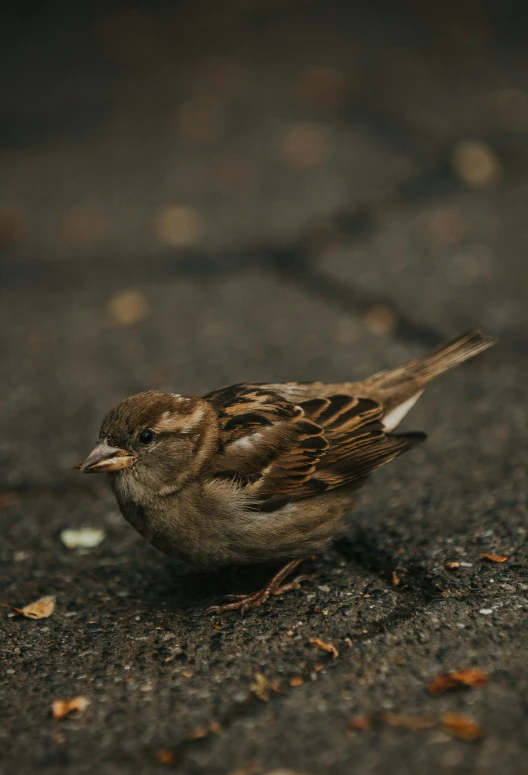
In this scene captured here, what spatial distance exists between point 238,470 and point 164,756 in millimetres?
1177

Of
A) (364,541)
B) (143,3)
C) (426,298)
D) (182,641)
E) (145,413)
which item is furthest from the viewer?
(143,3)

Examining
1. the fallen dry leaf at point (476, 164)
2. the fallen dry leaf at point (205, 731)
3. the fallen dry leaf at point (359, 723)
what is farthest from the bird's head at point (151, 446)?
the fallen dry leaf at point (476, 164)

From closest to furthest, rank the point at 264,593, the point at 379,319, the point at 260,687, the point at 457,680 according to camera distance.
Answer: the point at 457,680, the point at 260,687, the point at 264,593, the point at 379,319

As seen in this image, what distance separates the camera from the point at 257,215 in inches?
274

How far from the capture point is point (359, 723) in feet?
8.86

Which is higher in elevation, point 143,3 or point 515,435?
point 143,3

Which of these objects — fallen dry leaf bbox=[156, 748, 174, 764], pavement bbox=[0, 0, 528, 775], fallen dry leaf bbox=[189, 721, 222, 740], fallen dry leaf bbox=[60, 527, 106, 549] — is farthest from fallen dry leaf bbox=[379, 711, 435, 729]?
fallen dry leaf bbox=[60, 527, 106, 549]

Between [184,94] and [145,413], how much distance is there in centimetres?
584

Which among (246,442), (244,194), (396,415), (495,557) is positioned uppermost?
(244,194)

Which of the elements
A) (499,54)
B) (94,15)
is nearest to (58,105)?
(94,15)

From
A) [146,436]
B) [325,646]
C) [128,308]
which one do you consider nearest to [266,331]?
[128,308]

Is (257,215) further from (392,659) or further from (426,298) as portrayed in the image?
(392,659)

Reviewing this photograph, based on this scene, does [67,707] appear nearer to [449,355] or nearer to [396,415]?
[396,415]

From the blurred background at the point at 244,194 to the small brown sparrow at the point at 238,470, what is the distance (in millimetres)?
1135
